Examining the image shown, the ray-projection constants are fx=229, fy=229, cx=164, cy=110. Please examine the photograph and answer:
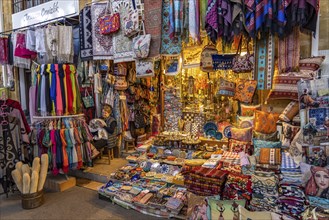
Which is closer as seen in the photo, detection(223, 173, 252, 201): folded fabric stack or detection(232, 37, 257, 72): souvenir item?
detection(223, 173, 252, 201): folded fabric stack

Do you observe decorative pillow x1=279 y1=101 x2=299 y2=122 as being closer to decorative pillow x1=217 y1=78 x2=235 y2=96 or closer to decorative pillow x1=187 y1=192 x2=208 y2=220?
decorative pillow x1=217 y1=78 x2=235 y2=96

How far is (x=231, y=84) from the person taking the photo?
3.71 metres

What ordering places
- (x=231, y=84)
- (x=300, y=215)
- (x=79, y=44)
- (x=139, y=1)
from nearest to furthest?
(x=300, y=215)
(x=139, y=1)
(x=231, y=84)
(x=79, y=44)

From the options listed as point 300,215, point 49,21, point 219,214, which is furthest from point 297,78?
point 49,21

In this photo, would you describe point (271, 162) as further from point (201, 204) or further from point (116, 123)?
point (116, 123)

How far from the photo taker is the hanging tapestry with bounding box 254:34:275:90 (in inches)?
115

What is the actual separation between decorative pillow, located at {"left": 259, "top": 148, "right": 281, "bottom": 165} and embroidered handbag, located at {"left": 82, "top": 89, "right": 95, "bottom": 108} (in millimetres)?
3238

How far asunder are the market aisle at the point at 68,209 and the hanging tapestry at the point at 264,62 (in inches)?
89.9

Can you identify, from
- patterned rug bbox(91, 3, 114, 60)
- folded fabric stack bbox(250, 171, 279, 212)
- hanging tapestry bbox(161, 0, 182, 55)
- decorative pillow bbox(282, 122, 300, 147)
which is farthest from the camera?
patterned rug bbox(91, 3, 114, 60)

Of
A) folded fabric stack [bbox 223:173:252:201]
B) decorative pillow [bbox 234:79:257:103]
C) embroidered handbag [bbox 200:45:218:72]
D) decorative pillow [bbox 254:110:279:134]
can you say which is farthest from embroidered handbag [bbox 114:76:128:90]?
folded fabric stack [bbox 223:173:252:201]

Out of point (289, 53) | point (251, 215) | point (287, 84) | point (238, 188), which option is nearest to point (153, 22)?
point (289, 53)

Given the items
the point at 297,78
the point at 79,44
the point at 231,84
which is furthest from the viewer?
the point at 79,44

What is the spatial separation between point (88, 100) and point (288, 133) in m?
3.53

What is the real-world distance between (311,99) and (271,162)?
85 centimetres
